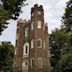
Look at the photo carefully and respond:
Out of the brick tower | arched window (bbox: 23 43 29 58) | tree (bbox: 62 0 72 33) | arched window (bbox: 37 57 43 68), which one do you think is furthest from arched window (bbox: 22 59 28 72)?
tree (bbox: 62 0 72 33)

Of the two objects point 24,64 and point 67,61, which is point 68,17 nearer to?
point 67,61

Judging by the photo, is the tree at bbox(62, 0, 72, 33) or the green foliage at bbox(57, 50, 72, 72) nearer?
the tree at bbox(62, 0, 72, 33)

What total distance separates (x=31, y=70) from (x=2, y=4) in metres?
30.4

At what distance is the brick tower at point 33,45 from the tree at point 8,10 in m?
28.8

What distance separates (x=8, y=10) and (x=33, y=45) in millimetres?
30968

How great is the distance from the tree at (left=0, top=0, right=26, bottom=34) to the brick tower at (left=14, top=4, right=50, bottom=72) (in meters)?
28.8

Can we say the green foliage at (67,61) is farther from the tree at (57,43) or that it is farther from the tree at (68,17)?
the tree at (57,43)

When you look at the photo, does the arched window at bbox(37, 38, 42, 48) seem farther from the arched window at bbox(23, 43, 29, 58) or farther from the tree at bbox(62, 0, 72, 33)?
the tree at bbox(62, 0, 72, 33)

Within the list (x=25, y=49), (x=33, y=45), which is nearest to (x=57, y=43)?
(x=25, y=49)

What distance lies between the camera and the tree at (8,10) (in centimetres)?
1817

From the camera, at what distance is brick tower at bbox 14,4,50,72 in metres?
48.7

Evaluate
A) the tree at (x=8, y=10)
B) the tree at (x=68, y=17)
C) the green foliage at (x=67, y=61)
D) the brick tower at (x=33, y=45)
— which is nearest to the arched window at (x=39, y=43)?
the brick tower at (x=33, y=45)

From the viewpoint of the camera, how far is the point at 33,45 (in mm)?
49906

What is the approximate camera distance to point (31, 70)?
1901 inches
